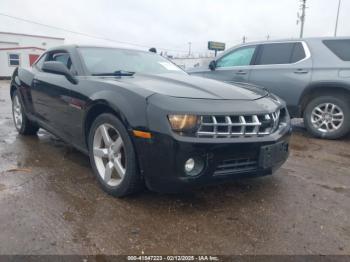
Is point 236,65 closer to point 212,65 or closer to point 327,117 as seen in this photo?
point 212,65

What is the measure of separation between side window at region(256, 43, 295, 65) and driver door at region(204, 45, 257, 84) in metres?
0.18

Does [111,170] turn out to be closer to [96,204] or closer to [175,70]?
[96,204]

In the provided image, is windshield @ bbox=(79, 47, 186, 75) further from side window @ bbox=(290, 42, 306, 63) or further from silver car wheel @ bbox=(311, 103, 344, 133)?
silver car wheel @ bbox=(311, 103, 344, 133)

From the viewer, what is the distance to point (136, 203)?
264 centimetres

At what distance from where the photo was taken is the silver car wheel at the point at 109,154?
106 inches

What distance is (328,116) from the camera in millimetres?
5191

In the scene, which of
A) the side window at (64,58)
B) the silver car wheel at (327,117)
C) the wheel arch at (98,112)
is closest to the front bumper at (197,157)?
the wheel arch at (98,112)

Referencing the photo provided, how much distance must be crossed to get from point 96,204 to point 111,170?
1.08ft

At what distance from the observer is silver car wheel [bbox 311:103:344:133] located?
201 inches

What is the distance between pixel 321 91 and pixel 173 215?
4.00 metres

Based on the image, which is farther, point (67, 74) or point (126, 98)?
point (67, 74)

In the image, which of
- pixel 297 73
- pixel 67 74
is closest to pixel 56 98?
pixel 67 74

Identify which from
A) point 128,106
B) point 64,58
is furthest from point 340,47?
point 64,58

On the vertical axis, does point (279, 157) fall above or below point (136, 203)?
above
